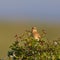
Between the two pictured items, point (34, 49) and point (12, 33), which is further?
point (12, 33)

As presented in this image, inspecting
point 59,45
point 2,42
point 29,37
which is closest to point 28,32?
point 29,37

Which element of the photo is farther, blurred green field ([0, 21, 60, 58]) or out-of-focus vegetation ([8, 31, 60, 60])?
blurred green field ([0, 21, 60, 58])

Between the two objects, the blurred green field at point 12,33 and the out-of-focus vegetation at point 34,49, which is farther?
the blurred green field at point 12,33

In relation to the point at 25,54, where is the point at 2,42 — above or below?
above

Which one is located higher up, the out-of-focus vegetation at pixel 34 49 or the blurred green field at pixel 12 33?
the blurred green field at pixel 12 33

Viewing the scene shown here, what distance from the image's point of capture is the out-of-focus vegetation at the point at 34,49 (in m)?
5.36

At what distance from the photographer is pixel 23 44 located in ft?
18.1

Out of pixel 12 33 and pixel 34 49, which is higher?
pixel 12 33

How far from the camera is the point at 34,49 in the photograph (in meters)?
5.46

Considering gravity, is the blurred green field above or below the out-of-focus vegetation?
above

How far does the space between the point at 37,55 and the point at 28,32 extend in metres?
0.49

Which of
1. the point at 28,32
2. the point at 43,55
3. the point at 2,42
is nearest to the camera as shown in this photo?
the point at 43,55

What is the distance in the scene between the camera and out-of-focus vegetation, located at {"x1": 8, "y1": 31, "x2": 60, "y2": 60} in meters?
5.36

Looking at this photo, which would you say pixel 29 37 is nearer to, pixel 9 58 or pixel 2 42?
pixel 9 58
